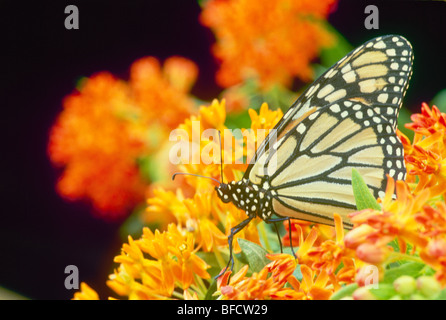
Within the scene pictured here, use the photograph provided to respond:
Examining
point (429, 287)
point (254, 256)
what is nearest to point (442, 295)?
point (429, 287)

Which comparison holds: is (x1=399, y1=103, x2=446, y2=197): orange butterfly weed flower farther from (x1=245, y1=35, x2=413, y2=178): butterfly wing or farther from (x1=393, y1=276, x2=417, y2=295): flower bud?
(x1=393, y1=276, x2=417, y2=295): flower bud

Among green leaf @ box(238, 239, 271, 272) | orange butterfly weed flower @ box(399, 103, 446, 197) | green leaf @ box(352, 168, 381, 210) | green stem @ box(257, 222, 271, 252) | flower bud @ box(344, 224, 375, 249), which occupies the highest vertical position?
orange butterfly weed flower @ box(399, 103, 446, 197)

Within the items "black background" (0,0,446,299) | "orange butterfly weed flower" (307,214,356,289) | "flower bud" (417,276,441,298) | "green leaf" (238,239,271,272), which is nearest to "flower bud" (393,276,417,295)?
"flower bud" (417,276,441,298)

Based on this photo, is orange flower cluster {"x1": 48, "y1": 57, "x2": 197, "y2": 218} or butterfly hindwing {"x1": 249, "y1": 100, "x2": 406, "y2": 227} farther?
orange flower cluster {"x1": 48, "y1": 57, "x2": 197, "y2": 218}

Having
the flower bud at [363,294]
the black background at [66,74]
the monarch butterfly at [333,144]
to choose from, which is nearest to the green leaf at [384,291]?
the flower bud at [363,294]

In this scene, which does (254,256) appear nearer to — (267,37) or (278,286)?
(278,286)

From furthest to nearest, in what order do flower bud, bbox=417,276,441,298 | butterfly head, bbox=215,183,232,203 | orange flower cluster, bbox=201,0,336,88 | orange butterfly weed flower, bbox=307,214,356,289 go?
orange flower cluster, bbox=201,0,336,88 → butterfly head, bbox=215,183,232,203 → orange butterfly weed flower, bbox=307,214,356,289 → flower bud, bbox=417,276,441,298

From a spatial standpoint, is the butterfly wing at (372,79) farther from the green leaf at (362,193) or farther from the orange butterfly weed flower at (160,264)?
the green leaf at (362,193)
